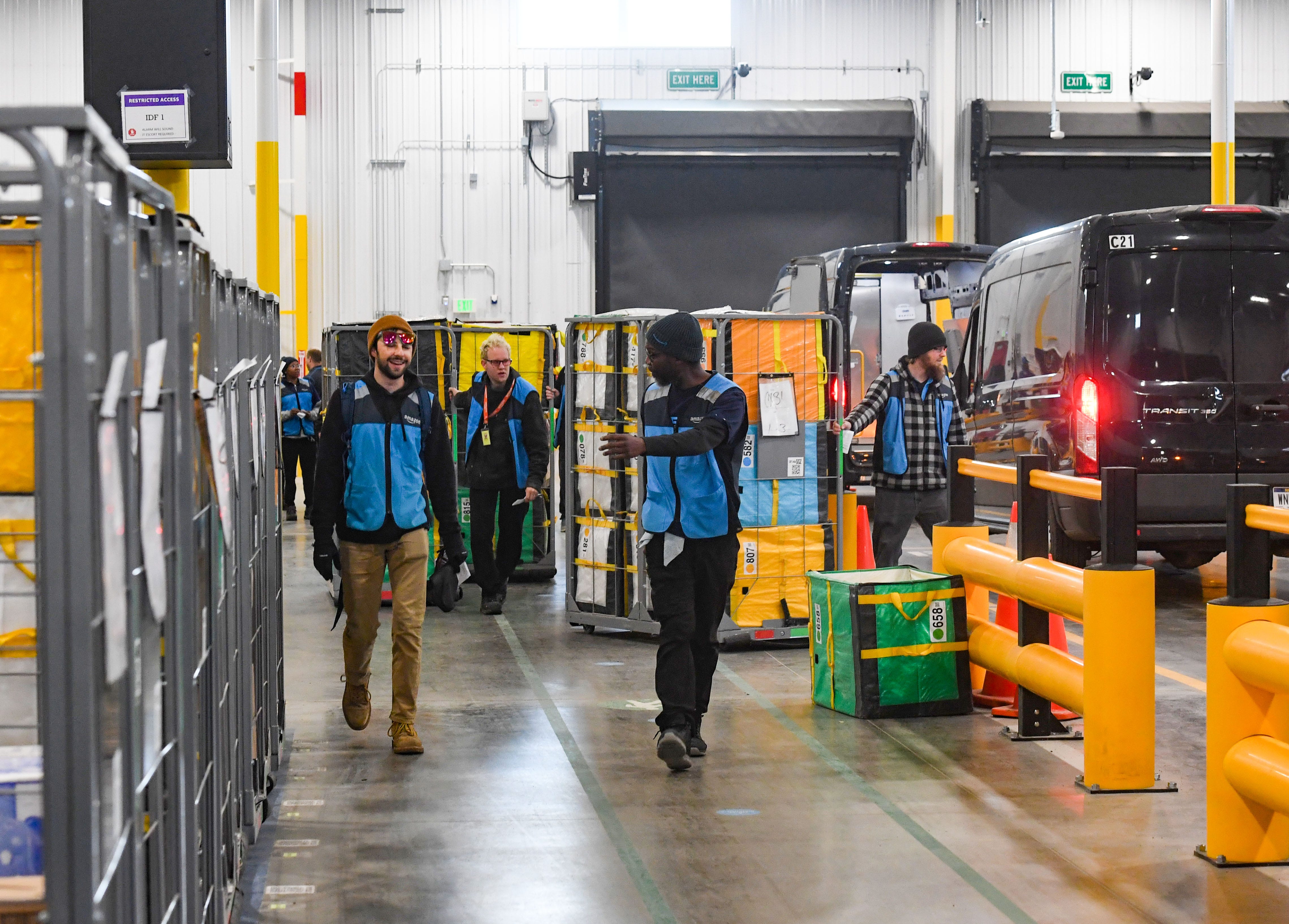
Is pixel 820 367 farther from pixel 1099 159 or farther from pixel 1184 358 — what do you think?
pixel 1099 159

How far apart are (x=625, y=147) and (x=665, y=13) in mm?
2476

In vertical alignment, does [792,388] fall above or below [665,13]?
below

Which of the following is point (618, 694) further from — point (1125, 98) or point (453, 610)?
point (1125, 98)

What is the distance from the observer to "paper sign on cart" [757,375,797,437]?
8.39 m

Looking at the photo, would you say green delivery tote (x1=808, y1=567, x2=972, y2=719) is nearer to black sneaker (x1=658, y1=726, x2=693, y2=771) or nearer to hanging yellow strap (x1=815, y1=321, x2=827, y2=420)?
black sneaker (x1=658, y1=726, x2=693, y2=771)

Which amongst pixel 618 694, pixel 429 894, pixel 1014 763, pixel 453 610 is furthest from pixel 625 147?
pixel 429 894

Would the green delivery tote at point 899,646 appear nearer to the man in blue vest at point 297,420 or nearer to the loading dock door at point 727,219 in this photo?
the man in blue vest at point 297,420

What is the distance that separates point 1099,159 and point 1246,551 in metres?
17.6

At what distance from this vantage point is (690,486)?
5.86 metres

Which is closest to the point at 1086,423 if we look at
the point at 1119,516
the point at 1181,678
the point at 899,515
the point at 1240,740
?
the point at 899,515

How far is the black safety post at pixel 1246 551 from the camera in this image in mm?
4473

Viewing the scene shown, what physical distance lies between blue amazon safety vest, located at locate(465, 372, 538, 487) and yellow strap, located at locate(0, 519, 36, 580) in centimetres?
716

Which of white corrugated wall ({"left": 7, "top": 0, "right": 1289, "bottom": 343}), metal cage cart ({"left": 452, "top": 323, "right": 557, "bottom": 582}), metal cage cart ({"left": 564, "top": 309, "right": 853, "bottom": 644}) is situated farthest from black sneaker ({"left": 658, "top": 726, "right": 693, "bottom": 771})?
white corrugated wall ({"left": 7, "top": 0, "right": 1289, "bottom": 343})

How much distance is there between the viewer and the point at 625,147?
2020 cm
